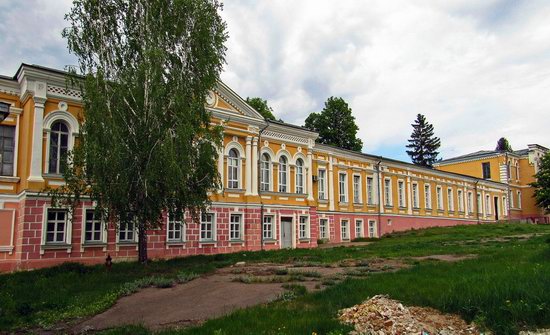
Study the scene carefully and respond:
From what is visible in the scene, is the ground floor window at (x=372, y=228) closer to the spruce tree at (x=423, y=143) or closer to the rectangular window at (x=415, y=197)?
the rectangular window at (x=415, y=197)

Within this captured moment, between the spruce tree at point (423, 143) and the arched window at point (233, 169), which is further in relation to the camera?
the spruce tree at point (423, 143)

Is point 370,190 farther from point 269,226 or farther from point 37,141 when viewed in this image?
point 37,141

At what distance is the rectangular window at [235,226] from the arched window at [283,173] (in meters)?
3.46

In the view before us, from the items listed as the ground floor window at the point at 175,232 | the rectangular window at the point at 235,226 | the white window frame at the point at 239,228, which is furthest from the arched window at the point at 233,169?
the ground floor window at the point at 175,232

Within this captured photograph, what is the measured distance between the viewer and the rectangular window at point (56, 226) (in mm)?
17203

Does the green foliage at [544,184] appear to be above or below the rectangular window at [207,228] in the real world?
above

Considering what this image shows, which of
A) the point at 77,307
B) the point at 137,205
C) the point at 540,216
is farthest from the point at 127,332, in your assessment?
the point at 540,216

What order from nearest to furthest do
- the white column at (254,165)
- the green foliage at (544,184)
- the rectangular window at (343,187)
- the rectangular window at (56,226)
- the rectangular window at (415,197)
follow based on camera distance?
the rectangular window at (56,226) < the white column at (254,165) < the rectangular window at (343,187) < the rectangular window at (415,197) < the green foliage at (544,184)

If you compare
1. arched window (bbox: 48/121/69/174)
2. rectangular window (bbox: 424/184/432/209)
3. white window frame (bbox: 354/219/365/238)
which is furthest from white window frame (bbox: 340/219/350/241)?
arched window (bbox: 48/121/69/174)

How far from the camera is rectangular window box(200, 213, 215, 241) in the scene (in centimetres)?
2220

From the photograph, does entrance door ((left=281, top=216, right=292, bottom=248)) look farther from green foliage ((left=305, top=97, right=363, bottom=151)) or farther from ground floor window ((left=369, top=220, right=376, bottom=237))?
green foliage ((left=305, top=97, right=363, bottom=151))

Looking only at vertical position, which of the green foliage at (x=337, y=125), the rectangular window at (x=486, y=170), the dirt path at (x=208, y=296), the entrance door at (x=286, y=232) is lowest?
the dirt path at (x=208, y=296)

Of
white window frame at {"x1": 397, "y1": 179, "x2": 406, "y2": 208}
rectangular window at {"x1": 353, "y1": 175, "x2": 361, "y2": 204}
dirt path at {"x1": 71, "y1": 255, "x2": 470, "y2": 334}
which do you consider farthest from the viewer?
white window frame at {"x1": 397, "y1": 179, "x2": 406, "y2": 208}

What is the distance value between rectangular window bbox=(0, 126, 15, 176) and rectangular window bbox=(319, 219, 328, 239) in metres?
18.5
